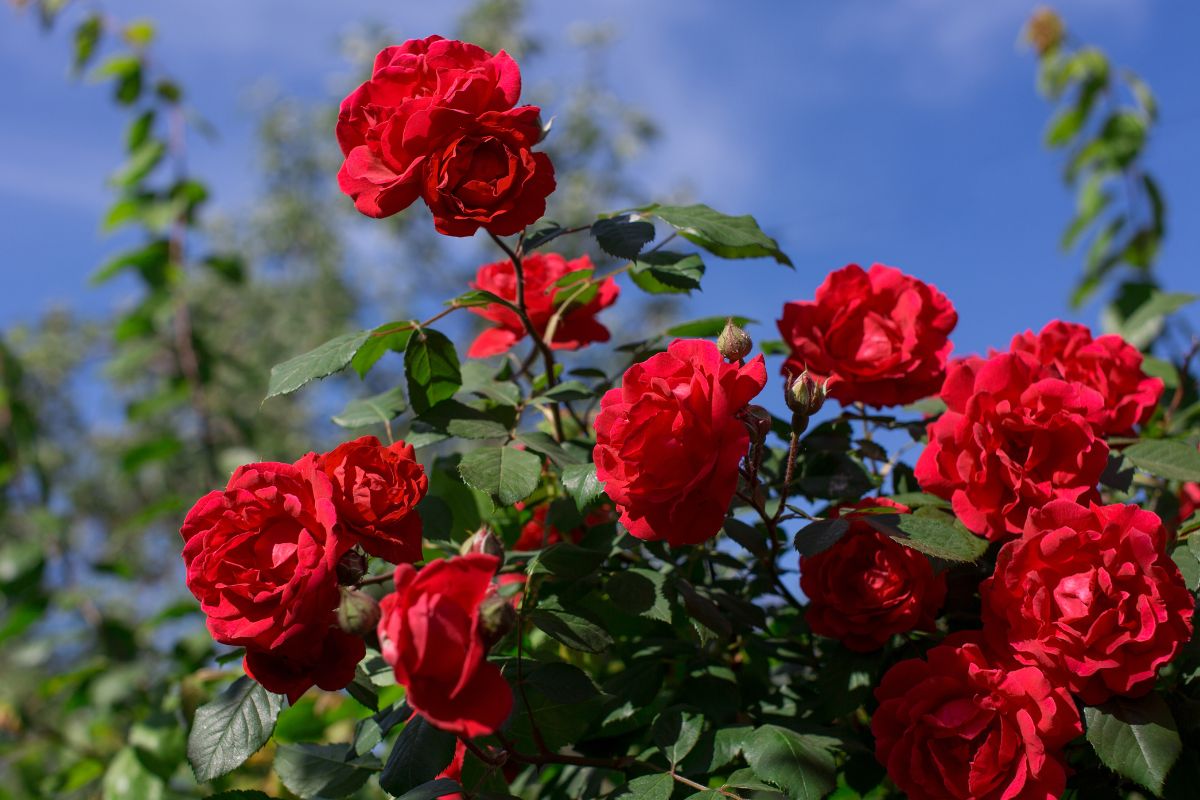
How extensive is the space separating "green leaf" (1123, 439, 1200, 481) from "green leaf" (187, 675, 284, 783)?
0.63 metres

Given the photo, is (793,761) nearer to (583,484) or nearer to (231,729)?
(583,484)

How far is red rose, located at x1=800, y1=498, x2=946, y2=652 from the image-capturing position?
0.70m

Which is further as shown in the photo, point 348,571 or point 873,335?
point 873,335

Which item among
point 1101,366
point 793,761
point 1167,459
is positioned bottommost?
point 793,761

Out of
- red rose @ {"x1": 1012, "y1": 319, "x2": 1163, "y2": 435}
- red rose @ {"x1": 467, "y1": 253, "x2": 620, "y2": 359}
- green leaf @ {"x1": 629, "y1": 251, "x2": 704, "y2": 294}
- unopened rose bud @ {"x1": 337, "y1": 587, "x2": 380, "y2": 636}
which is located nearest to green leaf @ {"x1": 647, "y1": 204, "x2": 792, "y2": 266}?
green leaf @ {"x1": 629, "y1": 251, "x2": 704, "y2": 294}

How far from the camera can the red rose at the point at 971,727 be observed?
0.62 metres

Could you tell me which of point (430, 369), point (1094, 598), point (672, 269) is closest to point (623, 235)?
point (672, 269)

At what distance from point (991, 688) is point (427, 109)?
0.51 meters

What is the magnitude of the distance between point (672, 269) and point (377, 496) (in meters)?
0.30

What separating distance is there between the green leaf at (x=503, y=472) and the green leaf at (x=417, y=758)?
0.48 ft

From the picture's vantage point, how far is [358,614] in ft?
1.67

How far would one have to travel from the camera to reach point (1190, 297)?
112 centimetres

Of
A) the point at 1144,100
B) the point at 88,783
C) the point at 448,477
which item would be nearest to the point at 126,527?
the point at 88,783

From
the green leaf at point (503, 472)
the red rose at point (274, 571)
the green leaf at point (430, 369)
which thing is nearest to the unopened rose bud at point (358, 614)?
the red rose at point (274, 571)
